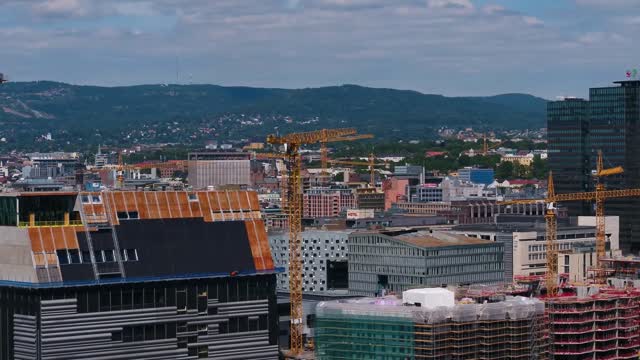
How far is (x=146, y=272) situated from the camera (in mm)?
125875

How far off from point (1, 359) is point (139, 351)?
29.4 feet

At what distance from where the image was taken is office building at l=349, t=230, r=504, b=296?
174 m

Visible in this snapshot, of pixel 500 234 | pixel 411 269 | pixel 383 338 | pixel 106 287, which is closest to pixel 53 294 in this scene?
pixel 106 287

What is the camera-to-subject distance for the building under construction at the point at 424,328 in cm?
11494

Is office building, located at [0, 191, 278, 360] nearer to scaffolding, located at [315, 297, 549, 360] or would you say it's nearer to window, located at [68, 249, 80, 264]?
window, located at [68, 249, 80, 264]

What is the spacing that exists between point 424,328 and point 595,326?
24.7 m

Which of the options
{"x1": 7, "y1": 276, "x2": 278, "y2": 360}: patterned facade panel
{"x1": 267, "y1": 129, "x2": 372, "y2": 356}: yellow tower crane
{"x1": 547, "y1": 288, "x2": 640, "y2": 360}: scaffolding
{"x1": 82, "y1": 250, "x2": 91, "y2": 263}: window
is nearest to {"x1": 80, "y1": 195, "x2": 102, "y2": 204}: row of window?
{"x1": 82, "y1": 250, "x2": 91, "y2": 263}: window

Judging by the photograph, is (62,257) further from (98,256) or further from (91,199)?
(91,199)

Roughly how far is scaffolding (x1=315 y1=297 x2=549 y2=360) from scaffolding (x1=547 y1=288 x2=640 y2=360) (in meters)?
11.5

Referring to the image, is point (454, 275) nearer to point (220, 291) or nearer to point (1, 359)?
point (220, 291)

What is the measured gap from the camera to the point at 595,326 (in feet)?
445

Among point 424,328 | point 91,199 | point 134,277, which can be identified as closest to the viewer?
point 424,328

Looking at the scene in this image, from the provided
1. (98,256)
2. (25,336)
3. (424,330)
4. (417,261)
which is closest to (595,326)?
(424,330)

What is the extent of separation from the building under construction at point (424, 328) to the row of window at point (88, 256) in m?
14.4
